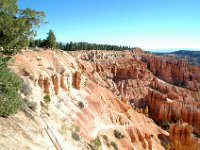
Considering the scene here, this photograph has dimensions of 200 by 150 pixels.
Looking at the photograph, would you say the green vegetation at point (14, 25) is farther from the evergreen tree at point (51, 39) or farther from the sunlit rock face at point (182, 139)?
the evergreen tree at point (51, 39)

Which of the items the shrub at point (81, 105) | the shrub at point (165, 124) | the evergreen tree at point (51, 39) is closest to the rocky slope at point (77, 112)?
the shrub at point (81, 105)

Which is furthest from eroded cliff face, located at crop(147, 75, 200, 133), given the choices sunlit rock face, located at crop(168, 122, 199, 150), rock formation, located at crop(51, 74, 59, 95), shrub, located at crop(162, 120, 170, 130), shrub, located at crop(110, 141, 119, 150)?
rock formation, located at crop(51, 74, 59, 95)

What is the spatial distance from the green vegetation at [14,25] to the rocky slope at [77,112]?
481 centimetres

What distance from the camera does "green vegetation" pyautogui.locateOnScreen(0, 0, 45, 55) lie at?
19922mm

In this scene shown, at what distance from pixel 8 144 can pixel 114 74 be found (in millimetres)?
97343

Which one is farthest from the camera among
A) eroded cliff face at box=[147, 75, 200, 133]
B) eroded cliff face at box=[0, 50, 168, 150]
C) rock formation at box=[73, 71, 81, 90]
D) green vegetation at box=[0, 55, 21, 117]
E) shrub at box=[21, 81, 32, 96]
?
eroded cliff face at box=[147, 75, 200, 133]

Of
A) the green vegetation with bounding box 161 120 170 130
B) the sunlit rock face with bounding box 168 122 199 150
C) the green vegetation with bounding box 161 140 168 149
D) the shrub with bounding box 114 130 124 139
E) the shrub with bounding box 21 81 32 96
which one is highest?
the shrub with bounding box 21 81 32 96

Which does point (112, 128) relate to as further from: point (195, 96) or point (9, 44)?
point (195, 96)

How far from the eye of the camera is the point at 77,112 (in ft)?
130

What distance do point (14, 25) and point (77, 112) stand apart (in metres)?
21.1

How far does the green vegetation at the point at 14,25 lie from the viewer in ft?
65.4

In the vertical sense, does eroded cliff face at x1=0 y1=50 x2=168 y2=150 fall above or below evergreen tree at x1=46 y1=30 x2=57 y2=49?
below

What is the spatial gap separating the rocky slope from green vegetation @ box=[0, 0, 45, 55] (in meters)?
4.81

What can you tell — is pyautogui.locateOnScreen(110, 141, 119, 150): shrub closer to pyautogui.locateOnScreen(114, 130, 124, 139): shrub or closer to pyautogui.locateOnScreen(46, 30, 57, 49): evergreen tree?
pyautogui.locateOnScreen(114, 130, 124, 139): shrub
